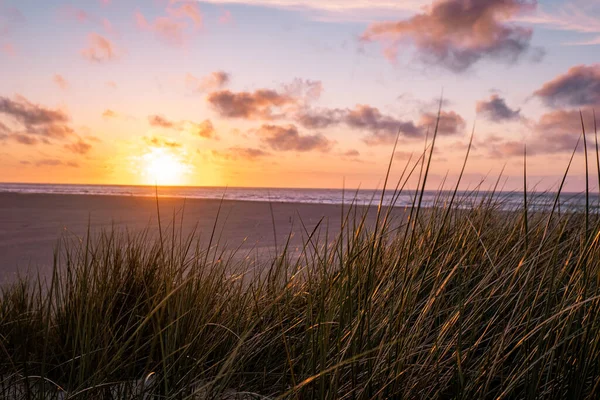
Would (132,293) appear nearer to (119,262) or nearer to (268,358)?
(119,262)

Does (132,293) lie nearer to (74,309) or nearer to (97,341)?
(74,309)

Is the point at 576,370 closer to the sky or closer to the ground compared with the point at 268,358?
closer to the sky

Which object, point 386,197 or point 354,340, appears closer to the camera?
point 354,340

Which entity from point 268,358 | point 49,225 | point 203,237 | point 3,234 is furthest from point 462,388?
point 49,225

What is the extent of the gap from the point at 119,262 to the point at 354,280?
1364mm

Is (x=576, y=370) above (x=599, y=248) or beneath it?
beneath

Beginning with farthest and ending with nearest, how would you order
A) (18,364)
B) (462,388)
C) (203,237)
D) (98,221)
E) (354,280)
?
(98,221) → (203,237) → (18,364) → (354,280) → (462,388)

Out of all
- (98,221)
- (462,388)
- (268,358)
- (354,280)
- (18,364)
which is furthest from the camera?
(98,221)

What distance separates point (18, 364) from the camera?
6.24ft

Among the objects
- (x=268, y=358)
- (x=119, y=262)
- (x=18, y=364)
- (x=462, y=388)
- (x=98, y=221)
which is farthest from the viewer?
(x=98, y=221)

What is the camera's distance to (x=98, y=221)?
10164mm

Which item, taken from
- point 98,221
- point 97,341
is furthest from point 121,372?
point 98,221

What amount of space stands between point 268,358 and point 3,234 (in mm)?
7787

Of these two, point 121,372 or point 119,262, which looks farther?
point 119,262
